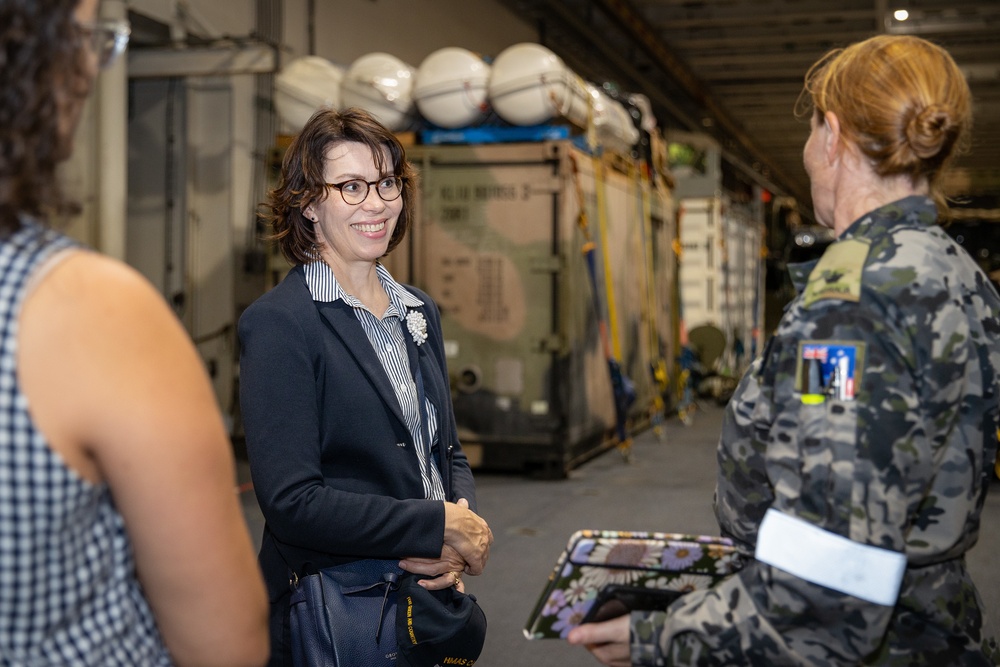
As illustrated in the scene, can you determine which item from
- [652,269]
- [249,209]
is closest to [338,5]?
[249,209]

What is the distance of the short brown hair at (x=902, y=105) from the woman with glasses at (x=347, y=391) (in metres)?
1.04

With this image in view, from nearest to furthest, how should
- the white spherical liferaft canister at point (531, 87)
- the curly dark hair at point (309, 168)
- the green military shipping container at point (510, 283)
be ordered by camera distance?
1. the curly dark hair at point (309, 168)
2. the white spherical liferaft canister at point (531, 87)
3. the green military shipping container at point (510, 283)

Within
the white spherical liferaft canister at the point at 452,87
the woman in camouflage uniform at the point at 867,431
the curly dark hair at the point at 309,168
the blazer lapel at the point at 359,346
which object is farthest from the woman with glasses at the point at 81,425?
the white spherical liferaft canister at the point at 452,87

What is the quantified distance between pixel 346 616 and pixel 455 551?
0.26m

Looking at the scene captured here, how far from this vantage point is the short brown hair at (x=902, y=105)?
152 cm

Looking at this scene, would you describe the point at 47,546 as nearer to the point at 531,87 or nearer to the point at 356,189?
the point at 356,189

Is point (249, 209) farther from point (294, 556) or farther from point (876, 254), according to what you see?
point (876, 254)

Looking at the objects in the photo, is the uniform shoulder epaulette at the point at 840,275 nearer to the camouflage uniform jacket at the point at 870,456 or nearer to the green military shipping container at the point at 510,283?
the camouflage uniform jacket at the point at 870,456

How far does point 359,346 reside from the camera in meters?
2.13

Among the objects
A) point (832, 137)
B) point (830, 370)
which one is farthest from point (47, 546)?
point (832, 137)

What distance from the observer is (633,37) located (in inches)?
547

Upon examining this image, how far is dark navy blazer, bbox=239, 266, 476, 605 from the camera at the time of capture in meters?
1.98

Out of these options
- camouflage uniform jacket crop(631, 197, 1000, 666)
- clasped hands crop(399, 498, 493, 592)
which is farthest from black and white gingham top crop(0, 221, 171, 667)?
clasped hands crop(399, 498, 493, 592)

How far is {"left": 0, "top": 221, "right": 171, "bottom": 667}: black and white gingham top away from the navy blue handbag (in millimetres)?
926
